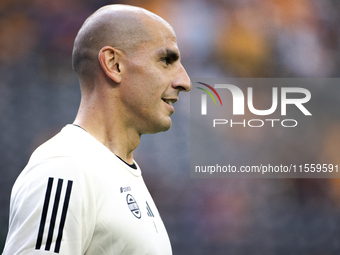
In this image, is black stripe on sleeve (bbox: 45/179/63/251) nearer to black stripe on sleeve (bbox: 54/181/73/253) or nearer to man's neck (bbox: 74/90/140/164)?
black stripe on sleeve (bbox: 54/181/73/253)

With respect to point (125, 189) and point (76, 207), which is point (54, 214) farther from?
point (125, 189)

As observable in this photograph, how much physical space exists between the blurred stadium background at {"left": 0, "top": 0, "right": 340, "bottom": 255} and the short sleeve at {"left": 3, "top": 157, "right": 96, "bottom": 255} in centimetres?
177

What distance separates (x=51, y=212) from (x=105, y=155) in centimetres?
22

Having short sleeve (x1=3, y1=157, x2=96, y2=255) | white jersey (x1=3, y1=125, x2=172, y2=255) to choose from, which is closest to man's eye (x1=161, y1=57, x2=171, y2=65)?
white jersey (x1=3, y1=125, x2=172, y2=255)

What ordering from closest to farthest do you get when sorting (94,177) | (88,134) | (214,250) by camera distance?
(94,177) < (88,134) < (214,250)

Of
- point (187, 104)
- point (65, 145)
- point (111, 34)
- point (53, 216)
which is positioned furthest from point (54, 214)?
point (187, 104)

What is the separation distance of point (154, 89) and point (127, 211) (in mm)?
286

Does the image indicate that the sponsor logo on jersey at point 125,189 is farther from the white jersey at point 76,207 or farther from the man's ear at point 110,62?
the man's ear at point 110,62

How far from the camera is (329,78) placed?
2510 mm

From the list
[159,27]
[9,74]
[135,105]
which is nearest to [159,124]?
[135,105]

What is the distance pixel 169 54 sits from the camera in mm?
875

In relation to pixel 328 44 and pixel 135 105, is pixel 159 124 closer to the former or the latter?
pixel 135 105

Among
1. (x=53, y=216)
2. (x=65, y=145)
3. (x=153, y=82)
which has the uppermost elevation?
(x=153, y=82)

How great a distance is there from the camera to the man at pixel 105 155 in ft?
2.03
